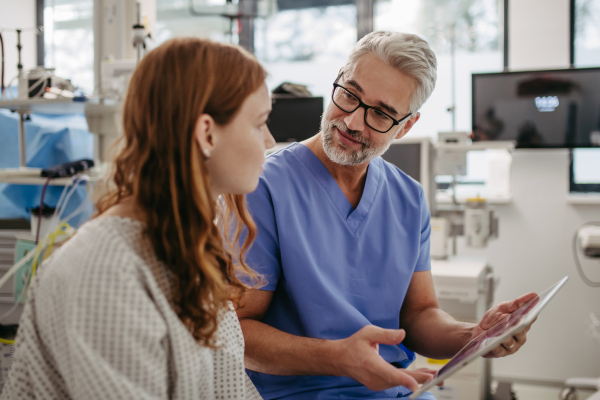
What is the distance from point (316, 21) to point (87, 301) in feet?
10.7

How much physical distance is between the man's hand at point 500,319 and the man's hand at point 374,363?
188 millimetres

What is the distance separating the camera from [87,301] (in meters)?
0.54

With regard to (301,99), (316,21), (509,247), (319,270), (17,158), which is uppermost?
(316,21)

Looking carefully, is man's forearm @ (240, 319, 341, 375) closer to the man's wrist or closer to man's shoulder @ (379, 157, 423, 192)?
A: the man's wrist

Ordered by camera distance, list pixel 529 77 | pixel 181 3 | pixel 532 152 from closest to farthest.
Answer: pixel 529 77, pixel 532 152, pixel 181 3

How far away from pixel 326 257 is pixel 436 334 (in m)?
0.32

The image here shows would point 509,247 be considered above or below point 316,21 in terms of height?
below

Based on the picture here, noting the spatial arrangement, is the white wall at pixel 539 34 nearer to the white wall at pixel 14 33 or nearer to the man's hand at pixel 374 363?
the man's hand at pixel 374 363

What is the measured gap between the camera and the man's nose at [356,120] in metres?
1.14

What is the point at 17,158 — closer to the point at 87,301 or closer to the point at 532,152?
the point at 87,301

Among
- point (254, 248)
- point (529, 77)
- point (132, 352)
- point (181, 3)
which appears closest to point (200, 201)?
point (132, 352)

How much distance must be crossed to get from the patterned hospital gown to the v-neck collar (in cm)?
55

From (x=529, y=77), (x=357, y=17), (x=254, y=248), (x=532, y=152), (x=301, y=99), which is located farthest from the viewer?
(x=357, y=17)

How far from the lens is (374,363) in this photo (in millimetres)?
821
